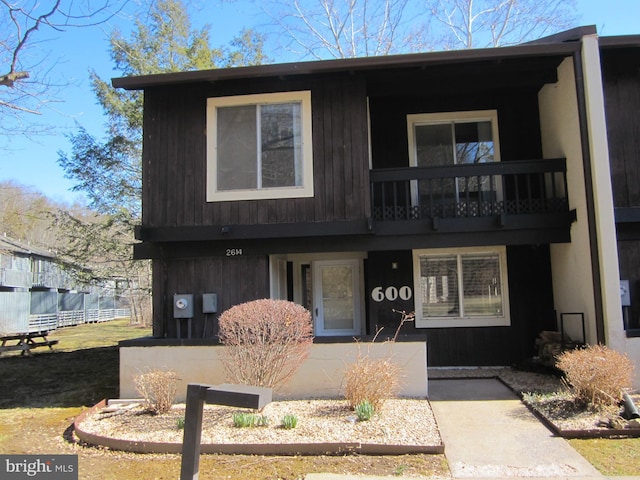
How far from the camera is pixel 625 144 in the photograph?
7887 millimetres

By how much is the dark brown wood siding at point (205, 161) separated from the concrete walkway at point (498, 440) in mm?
3245

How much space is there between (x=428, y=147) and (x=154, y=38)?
13439 millimetres

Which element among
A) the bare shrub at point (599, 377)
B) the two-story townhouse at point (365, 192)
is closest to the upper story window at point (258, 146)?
the two-story townhouse at point (365, 192)

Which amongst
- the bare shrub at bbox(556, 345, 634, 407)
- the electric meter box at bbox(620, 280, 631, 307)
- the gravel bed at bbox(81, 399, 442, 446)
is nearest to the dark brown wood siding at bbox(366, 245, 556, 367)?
the electric meter box at bbox(620, 280, 631, 307)

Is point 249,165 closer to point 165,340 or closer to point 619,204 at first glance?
point 165,340

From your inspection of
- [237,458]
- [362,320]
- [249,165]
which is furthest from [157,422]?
[362,320]

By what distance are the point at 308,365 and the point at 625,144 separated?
639 centimetres

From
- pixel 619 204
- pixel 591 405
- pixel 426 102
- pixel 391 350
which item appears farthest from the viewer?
pixel 426 102

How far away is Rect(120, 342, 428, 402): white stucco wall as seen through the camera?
694cm

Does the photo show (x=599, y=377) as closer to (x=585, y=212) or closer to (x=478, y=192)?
(x=585, y=212)

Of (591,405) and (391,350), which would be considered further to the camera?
(391,350)

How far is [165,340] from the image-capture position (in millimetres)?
7348

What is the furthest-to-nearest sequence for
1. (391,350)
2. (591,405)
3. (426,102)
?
(426,102) < (391,350) < (591,405)

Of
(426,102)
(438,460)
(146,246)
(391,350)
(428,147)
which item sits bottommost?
(438,460)
